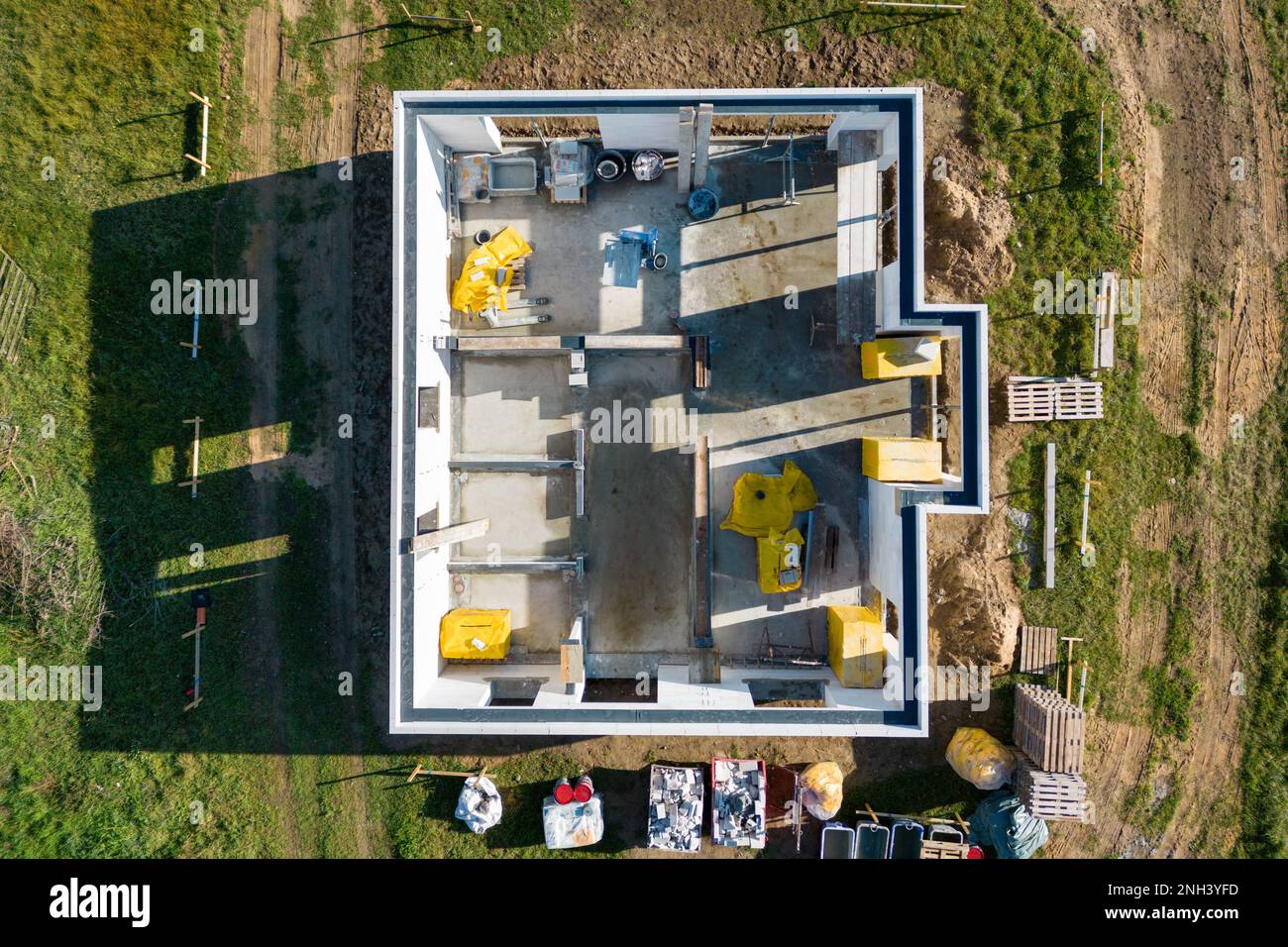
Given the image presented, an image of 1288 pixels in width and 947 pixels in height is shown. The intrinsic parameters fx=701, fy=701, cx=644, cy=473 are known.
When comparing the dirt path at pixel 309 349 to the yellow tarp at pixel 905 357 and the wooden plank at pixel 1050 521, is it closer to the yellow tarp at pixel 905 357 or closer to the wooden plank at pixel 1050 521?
the yellow tarp at pixel 905 357

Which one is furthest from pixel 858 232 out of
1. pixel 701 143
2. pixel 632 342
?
pixel 632 342

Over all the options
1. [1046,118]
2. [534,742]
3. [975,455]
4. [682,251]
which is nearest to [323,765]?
[534,742]

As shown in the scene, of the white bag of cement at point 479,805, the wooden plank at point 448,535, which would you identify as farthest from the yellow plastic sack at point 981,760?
the wooden plank at point 448,535

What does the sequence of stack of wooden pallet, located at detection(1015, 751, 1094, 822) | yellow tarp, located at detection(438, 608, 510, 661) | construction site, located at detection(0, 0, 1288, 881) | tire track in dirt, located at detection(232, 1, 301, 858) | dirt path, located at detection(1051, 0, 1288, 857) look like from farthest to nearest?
dirt path, located at detection(1051, 0, 1288, 857)
tire track in dirt, located at detection(232, 1, 301, 858)
construction site, located at detection(0, 0, 1288, 881)
stack of wooden pallet, located at detection(1015, 751, 1094, 822)
yellow tarp, located at detection(438, 608, 510, 661)

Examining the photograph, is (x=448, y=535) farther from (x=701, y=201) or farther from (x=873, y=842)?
(x=873, y=842)

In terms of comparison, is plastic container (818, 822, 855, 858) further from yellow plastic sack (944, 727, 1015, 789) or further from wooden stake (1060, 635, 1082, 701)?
wooden stake (1060, 635, 1082, 701)

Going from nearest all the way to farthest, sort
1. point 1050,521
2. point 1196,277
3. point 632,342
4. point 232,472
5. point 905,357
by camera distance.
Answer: point 905,357 < point 632,342 < point 1050,521 < point 232,472 < point 1196,277

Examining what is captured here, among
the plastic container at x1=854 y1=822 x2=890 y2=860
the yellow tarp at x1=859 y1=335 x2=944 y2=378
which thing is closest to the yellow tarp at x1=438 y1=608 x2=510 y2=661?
the plastic container at x1=854 y1=822 x2=890 y2=860

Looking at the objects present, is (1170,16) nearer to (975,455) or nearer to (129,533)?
(975,455)
